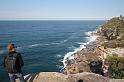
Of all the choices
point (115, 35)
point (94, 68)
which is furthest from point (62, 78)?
point (115, 35)

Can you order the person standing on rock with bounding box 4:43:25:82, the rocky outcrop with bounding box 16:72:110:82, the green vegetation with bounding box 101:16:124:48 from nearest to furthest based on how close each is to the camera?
the person standing on rock with bounding box 4:43:25:82
the rocky outcrop with bounding box 16:72:110:82
the green vegetation with bounding box 101:16:124:48

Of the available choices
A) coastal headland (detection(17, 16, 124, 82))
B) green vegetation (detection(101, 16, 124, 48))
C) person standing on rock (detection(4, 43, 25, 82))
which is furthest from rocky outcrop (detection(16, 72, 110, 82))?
green vegetation (detection(101, 16, 124, 48))

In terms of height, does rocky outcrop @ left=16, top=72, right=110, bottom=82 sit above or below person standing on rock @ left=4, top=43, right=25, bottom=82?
below

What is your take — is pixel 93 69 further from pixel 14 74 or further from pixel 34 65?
pixel 14 74

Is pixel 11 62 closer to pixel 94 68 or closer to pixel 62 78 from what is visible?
pixel 62 78

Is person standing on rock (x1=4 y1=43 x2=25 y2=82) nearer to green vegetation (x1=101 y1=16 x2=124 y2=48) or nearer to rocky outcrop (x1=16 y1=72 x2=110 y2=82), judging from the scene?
rocky outcrop (x1=16 y1=72 x2=110 y2=82)

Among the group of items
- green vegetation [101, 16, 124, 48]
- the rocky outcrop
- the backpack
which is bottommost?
green vegetation [101, 16, 124, 48]

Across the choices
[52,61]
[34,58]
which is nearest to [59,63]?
[52,61]

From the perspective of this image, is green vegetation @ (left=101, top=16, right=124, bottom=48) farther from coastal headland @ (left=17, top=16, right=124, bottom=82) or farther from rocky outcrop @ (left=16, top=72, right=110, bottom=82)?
rocky outcrop @ (left=16, top=72, right=110, bottom=82)

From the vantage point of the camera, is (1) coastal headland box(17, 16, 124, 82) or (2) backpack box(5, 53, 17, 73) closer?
(2) backpack box(5, 53, 17, 73)

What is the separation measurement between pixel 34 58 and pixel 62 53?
12006 millimetres

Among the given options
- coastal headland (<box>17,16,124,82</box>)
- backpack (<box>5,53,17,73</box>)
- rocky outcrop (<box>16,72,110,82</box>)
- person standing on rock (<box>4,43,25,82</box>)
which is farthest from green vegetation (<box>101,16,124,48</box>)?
backpack (<box>5,53,17,73</box>)

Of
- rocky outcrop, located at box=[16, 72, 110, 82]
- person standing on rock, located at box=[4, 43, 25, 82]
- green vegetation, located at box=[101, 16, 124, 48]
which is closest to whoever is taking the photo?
person standing on rock, located at box=[4, 43, 25, 82]

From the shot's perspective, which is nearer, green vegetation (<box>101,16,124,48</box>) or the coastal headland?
the coastal headland
